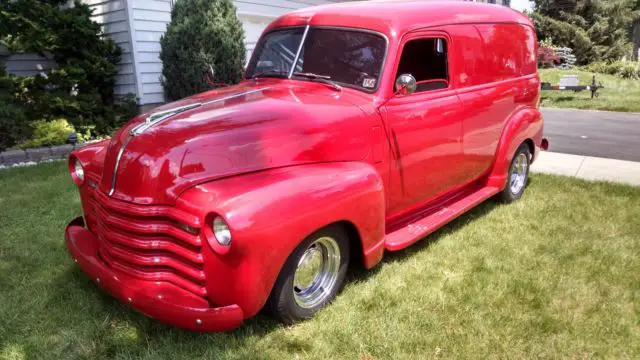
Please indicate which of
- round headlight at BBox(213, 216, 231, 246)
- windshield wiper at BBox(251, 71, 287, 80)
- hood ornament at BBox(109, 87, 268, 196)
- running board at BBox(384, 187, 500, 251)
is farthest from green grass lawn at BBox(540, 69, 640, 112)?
round headlight at BBox(213, 216, 231, 246)

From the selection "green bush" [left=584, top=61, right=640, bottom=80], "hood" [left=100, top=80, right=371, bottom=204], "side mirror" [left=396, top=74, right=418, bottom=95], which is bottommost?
"green bush" [left=584, top=61, right=640, bottom=80]

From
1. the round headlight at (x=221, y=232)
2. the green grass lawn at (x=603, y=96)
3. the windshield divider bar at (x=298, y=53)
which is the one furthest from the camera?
the green grass lawn at (x=603, y=96)

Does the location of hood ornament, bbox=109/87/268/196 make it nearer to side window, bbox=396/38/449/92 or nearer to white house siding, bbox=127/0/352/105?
side window, bbox=396/38/449/92

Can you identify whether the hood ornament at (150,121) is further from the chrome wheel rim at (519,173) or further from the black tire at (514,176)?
the chrome wheel rim at (519,173)

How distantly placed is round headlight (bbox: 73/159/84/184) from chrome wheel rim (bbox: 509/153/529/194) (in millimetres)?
4040

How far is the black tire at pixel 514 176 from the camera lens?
5.05m

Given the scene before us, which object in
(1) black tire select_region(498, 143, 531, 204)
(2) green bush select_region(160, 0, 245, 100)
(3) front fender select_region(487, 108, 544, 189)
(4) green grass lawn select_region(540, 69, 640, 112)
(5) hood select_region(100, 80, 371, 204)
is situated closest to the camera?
(5) hood select_region(100, 80, 371, 204)

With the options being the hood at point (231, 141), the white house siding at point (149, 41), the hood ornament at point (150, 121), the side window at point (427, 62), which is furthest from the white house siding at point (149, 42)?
the side window at point (427, 62)

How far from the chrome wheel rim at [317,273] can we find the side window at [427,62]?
1509mm

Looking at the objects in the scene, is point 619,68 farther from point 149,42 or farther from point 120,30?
point 120,30

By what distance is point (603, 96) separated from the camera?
13258 millimetres

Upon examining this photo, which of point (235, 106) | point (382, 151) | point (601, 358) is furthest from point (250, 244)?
point (601, 358)

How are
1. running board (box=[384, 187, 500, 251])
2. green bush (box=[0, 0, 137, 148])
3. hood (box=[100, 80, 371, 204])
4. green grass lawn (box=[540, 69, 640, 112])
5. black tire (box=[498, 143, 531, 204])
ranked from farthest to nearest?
green grass lawn (box=[540, 69, 640, 112]), green bush (box=[0, 0, 137, 148]), black tire (box=[498, 143, 531, 204]), running board (box=[384, 187, 500, 251]), hood (box=[100, 80, 371, 204])

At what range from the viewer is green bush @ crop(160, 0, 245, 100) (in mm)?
7875
